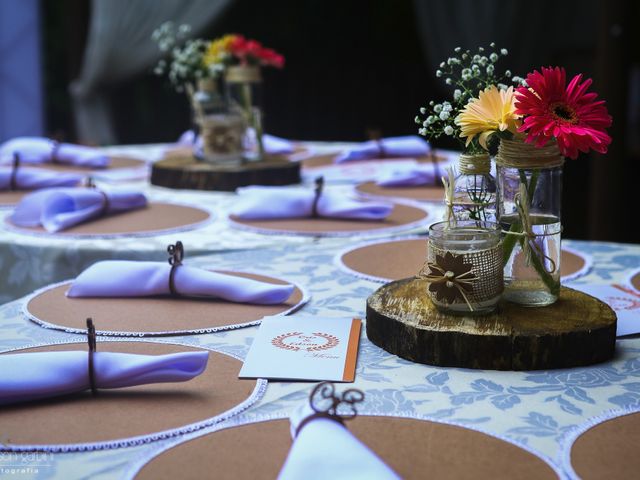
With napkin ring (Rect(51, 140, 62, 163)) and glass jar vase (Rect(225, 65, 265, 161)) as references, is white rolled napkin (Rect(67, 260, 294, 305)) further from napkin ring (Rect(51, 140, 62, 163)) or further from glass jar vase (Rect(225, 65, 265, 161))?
napkin ring (Rect(51, 140, 62, 163))

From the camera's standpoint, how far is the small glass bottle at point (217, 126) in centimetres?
244

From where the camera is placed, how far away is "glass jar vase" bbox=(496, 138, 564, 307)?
1126mm

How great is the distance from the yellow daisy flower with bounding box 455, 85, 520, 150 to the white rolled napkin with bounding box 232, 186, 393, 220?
2.64 feet

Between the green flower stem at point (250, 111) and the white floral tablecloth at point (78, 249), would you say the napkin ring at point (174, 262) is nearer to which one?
the white floral tablecloth at point (78, 249)

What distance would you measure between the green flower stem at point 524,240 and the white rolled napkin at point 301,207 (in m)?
0.78

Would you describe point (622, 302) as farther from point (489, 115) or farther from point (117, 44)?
point (117, 44)

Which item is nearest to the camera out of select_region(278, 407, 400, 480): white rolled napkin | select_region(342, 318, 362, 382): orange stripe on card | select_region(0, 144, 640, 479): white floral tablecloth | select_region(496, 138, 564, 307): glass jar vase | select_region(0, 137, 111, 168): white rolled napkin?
select_region(278, 407, 400, 480): white rolled napkin

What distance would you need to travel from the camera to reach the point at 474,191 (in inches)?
45.6

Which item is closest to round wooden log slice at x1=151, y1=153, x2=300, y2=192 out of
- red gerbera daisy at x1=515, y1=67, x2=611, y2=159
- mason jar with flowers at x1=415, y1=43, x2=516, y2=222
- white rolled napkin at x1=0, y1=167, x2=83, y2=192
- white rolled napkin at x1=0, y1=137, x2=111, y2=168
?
white rolled napkin at x1=0, y1=167, x2=83, y2=192

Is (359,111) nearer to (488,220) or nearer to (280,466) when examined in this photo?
(488,220)

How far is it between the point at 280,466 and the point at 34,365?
12.3 inches

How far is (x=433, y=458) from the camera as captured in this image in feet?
2.67

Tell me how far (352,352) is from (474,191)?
0.26 metres

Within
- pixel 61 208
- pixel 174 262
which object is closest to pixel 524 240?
pixel 174 262
